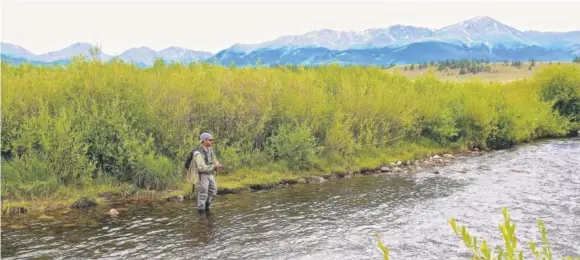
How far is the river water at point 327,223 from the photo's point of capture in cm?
1368

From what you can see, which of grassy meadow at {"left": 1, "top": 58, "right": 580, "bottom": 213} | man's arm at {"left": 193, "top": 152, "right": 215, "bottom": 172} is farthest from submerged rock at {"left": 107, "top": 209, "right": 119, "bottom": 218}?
man's arm at {"left": 193, "top": 152, "right": 215, "bottom": 172}

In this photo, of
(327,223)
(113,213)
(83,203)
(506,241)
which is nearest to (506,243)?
(506,241)

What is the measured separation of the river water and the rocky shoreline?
68 centimetres

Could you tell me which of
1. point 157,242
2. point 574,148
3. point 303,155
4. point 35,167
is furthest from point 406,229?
point 574,148

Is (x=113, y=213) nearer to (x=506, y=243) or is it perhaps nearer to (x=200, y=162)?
(x=200, y=162)

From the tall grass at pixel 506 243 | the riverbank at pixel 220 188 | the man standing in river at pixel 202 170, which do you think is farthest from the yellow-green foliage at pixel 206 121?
the tall grass at pixel 506 243

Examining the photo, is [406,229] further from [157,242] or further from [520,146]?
[520,146]

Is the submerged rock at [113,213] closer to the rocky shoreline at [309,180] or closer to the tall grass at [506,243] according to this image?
the rocky shoreline at [309,180]

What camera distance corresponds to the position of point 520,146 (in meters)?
36.0

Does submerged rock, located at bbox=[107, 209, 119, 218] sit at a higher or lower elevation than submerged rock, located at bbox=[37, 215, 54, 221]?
lower

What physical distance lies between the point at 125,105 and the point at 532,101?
34109 mm

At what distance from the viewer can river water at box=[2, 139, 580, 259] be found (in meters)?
13.7

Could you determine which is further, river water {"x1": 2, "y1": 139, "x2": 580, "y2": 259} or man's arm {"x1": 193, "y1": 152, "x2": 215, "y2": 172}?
man's arm {"x1": 193, "y1": 152, "x2": 215, "y2": 172}

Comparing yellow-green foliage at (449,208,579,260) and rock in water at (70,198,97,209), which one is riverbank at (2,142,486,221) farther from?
yellow-green foliage at (449,208,579,260)
